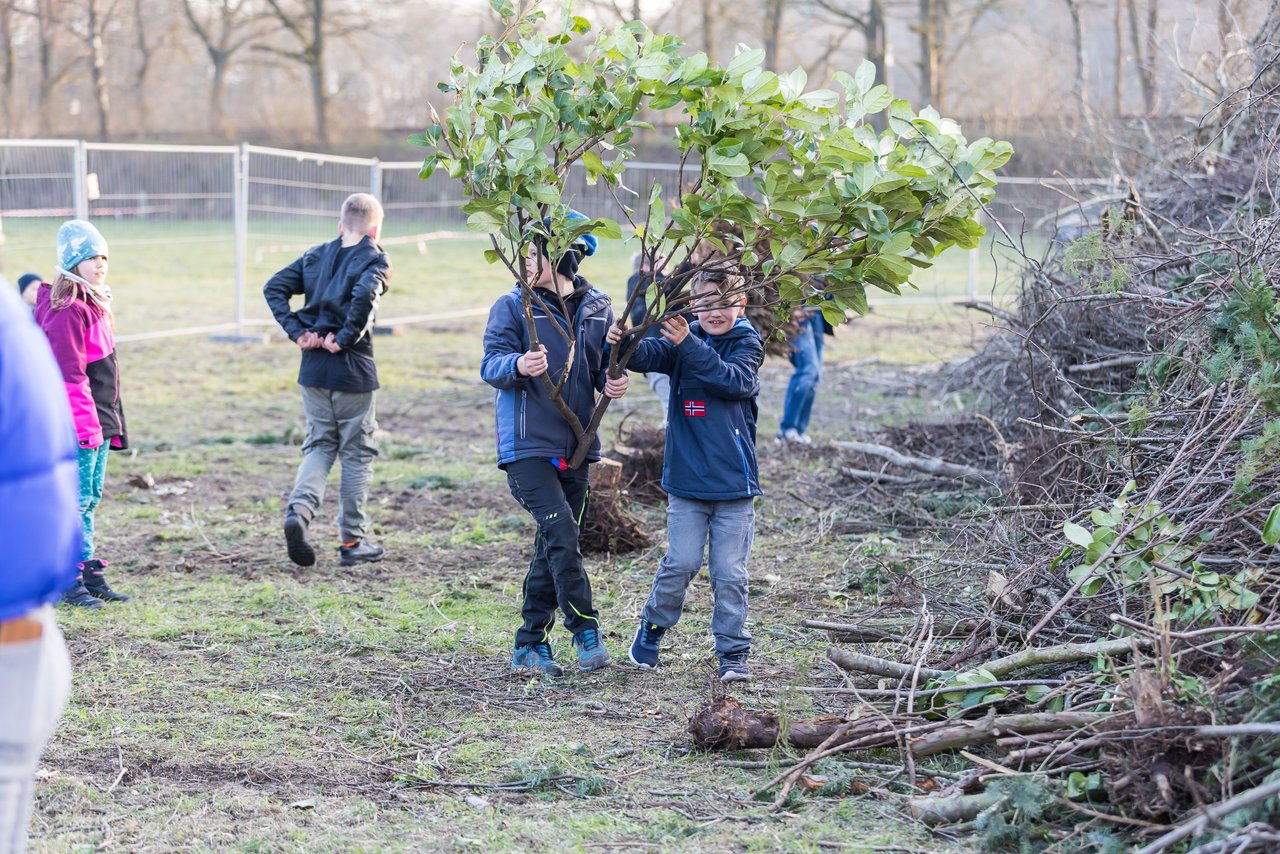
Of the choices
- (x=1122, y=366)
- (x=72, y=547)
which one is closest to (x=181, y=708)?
(x=72, y=547)

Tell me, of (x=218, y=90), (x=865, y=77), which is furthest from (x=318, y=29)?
(x=865, y=77)

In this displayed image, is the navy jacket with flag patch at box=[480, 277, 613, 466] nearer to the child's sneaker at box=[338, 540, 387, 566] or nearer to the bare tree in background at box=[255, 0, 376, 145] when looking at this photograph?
the child's sneaker at box=[338, 540, 387, 566]

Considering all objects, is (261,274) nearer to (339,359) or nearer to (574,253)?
(339,359)

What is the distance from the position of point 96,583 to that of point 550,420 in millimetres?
2703

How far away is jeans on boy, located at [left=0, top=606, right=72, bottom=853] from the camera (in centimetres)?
240

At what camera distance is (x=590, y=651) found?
202 inches

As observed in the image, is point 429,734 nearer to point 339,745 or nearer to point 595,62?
point 339,745

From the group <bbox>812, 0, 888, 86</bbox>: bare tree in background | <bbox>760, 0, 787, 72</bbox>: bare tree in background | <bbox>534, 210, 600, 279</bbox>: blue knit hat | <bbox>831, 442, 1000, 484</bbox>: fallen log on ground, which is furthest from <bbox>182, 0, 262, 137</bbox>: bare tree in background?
<bbox>534, 210, 600, 279</bbox>: blue knit hat

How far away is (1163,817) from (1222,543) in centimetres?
119

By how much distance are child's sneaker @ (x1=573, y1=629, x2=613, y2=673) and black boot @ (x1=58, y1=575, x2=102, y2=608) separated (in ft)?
8.16

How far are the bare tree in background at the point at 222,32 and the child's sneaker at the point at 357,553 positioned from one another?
3628 centimetres

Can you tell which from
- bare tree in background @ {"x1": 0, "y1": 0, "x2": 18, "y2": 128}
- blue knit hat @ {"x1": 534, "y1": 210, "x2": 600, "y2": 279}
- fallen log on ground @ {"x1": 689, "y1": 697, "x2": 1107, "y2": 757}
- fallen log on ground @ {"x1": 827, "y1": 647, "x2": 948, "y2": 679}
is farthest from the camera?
bare tree in background @ {"x1": 0, "y1": 0, "x2": 18, "y2": 128}

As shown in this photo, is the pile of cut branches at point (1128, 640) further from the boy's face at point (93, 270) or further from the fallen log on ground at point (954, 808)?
the boy's face at point (93, 270)

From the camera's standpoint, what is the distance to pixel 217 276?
73.0 ft
